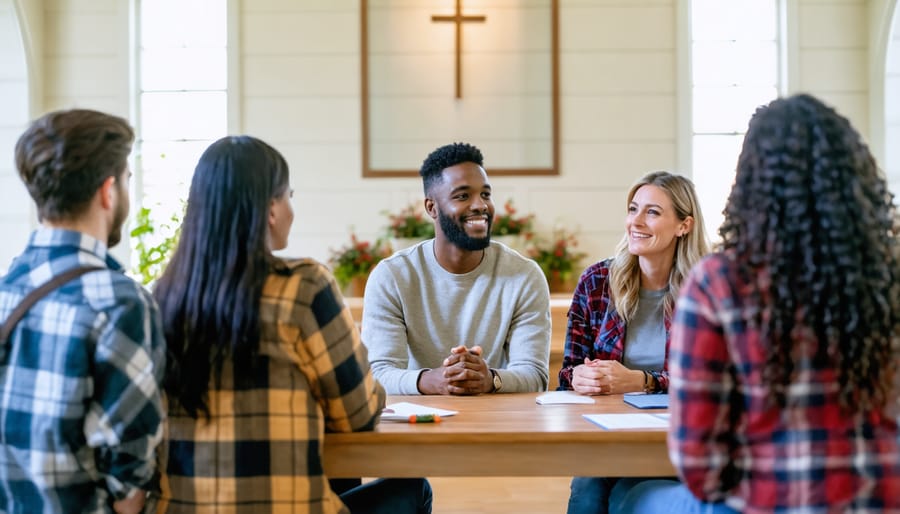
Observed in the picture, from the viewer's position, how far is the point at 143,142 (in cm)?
558

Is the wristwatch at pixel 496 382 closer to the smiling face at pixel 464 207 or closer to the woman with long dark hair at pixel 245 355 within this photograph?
the smiling face at pixel 464 207

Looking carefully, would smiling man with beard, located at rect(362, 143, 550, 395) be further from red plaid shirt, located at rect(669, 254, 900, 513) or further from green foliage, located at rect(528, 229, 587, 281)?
green foliage, located at rect(528, 229, 587, 281)

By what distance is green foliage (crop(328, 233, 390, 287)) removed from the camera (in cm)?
514

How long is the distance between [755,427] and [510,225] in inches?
158

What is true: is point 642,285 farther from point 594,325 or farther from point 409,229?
point 409,229

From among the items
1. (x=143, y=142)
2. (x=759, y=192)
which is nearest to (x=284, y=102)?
(x=143, y=142)

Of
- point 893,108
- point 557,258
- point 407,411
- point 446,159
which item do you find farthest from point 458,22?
point 407,411

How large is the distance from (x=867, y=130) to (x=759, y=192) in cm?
477

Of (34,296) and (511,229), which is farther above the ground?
(511,229)

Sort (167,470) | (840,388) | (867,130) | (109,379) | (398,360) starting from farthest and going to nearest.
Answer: (867,130)
(398,360)
(167,470)
(109,379)
(840,388)

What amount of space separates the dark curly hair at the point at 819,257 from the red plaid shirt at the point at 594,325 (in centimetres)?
106

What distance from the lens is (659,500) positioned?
1533 millimetres

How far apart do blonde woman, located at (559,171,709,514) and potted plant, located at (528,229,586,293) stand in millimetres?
2707

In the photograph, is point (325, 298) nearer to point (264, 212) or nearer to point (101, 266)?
point (264, 212)
